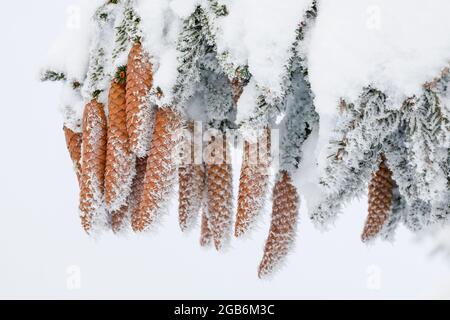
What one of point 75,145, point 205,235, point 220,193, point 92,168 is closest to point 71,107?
point 75,145

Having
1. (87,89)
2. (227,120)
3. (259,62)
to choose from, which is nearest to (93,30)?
(87,89)

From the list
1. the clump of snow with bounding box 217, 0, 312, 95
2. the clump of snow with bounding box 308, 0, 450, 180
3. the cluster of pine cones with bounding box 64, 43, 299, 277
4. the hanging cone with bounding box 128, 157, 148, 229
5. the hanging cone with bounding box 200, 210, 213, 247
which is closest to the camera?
the clump of snow with bounding box 308, 0, 450, 180

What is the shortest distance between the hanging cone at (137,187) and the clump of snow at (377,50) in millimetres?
496

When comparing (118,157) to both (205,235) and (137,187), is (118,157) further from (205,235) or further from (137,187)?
(205,235)

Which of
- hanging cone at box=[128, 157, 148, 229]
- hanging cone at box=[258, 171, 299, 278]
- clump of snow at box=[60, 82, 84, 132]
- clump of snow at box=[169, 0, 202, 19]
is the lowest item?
hanging cone at box=[258, 171, 299, 278]

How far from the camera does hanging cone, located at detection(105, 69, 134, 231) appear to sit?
4.36 feet

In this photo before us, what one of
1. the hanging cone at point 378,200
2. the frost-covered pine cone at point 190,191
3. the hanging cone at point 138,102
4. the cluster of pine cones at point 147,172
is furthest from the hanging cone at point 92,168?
the hanging cone at point 378,200

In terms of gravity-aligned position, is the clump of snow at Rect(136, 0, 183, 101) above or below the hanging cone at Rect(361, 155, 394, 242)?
above

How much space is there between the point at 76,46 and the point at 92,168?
1.09 feet

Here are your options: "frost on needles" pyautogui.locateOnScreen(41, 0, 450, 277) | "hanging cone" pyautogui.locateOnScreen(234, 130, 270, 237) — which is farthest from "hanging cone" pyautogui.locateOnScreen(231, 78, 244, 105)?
"hanging cone" pyautogui.locateOnScreen(234, 130, 270, 237)

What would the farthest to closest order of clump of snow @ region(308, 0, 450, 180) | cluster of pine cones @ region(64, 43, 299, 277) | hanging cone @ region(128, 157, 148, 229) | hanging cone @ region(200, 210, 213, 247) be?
hanging cone @ region(200, 210, 213, 247) < hanging cone @ region(128, 157, 148, 229) < cluster of pine cones @ region(64, 43, 299, 277) < clump of snow @ region(308, 0, 450, 180)

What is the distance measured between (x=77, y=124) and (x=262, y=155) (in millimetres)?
525

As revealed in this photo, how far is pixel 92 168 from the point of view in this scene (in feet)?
4.48

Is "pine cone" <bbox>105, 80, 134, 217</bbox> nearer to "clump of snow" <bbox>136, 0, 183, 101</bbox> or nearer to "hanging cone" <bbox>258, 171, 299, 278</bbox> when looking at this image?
"clump of snow" <bbox>136, 0, 183, 101</bbox>
